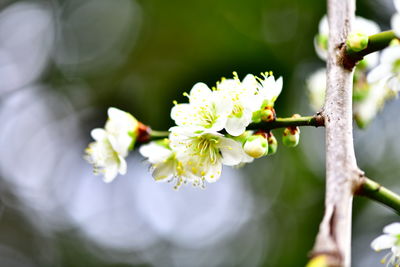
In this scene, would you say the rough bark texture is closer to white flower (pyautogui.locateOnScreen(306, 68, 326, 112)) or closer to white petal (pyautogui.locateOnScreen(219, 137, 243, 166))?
white petal (pyautogui.locateOnScreen(219, 137, 243, 166))

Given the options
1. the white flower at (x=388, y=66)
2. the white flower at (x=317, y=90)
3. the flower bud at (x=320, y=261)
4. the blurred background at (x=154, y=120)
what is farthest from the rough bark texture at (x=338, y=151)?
the blurred background at (x=154, y=120)

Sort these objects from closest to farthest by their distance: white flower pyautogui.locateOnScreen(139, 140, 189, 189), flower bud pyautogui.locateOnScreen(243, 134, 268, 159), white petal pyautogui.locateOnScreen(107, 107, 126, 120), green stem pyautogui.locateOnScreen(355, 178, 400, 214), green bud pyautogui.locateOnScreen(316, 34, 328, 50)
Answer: green stem pyautogui.locateOnScreen(355, 178, 400, 214), flower bud pyautogui.locateOnScreen(243, 134, 268, 159), white flower pyautogui.locateOnScreen(139, 140, 189, 189), white petal pyautogui.locateOnScreen(107, 107, 126, 120), green bud pyautogui.locateOnScreen(316, 34, 328, 50)

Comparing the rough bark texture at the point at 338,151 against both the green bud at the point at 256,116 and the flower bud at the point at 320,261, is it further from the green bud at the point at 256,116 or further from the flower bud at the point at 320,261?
the green bud at the point at 256,116

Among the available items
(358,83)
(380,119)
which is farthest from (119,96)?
(358,83)

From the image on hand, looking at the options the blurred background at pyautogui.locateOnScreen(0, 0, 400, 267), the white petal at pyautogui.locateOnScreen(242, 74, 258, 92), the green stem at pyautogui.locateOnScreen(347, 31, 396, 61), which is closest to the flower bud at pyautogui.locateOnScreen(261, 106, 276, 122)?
the white petal at pyautogui.locateOnScreen(242, 74, 258, 92)

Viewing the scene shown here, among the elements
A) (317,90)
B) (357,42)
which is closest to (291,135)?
(357,42)

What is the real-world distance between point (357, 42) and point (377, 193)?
0.33 m

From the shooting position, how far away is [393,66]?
1.23 metres

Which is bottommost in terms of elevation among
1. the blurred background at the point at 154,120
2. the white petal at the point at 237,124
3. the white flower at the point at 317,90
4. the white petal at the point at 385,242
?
the white petal at the point at 385,242

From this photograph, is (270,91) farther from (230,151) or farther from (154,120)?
(154,120)

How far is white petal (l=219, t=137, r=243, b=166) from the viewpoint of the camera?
1236mm

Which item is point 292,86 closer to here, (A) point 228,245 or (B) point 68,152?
(A) point 228,245

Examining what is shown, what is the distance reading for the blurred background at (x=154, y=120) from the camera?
5258 millimetres

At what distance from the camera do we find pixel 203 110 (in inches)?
51.9
